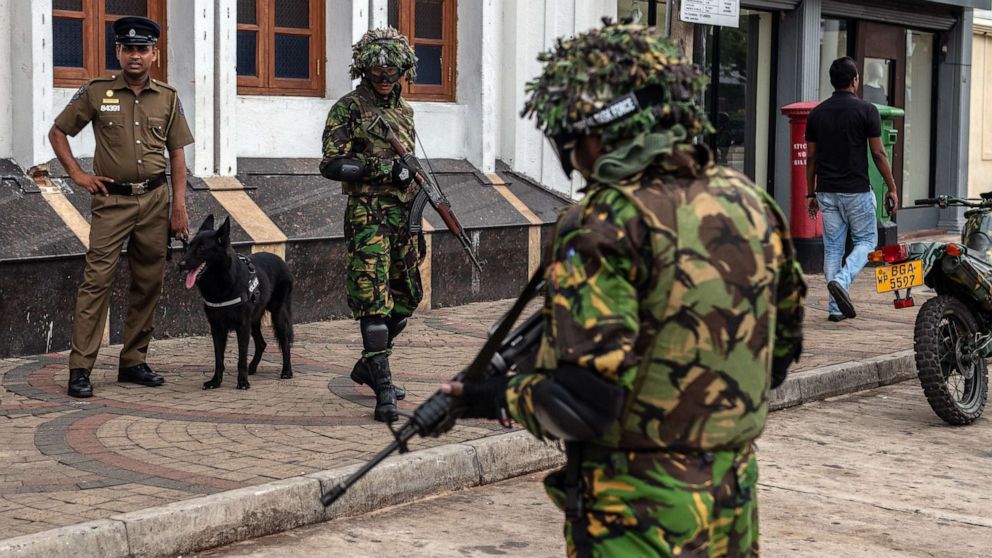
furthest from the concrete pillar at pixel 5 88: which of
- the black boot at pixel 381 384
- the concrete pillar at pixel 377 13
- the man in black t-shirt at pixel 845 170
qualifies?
the man in black t-shirt at pixel 845 170

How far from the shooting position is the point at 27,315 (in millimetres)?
8828

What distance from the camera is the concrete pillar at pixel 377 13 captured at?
11805mm

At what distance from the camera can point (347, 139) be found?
7191mm

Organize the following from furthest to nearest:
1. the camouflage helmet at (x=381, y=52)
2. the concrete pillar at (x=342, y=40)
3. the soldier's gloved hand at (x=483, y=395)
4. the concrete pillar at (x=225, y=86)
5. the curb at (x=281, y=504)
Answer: the concrete pillar at (x=342, y=40) < the concrete pillar at (x=225, y=86) < the camouflage helmet at (x=381, y=52) < the curb at (x=281, y=504) < the soldier's gloved hand at (x=483, y=395)

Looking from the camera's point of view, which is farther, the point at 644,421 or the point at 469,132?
the point at 469,132

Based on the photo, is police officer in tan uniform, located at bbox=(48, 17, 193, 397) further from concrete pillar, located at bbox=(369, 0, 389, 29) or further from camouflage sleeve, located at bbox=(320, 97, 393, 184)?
concrete pillar, located at bbox=(369, 0, 389, 29)

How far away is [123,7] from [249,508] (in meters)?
5.91

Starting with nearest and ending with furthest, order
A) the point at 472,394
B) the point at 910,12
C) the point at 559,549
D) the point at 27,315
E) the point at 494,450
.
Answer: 1. the point at 472,394
2. the point at 559,549
3. the point at 494,450
4. the point at 27,315
5. the point at 910,12

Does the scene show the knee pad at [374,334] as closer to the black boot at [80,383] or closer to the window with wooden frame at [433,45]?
the black boot at [80,383]

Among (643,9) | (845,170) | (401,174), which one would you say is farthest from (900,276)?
(643,9)

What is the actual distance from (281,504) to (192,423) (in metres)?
1.63

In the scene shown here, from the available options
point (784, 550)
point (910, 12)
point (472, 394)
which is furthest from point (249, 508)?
point (910, 12)

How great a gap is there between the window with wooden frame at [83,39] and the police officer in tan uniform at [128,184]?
2.24m

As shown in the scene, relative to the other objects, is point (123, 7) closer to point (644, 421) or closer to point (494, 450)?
point (494, 450)
